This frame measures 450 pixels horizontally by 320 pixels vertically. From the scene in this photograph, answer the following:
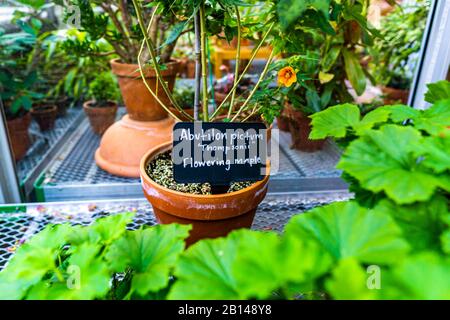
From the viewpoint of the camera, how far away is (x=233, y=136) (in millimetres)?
772

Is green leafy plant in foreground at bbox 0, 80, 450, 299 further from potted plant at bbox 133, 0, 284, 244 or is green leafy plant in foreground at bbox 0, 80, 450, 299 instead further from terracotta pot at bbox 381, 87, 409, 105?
terracotta pot at bbox 381, 87, 409, 105

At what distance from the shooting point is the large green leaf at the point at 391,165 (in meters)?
0.47

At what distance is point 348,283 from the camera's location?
0.36 m

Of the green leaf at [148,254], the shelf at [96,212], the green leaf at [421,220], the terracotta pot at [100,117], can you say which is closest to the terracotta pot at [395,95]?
the shelf at [96,212]

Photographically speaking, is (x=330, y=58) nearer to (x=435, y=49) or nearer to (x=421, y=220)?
(x=435, y=49)

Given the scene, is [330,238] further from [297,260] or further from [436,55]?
[436,55]

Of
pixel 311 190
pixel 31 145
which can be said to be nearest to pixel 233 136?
pixel 311 190

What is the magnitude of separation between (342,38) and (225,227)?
3.78ft

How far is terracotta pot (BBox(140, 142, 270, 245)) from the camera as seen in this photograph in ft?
2.54

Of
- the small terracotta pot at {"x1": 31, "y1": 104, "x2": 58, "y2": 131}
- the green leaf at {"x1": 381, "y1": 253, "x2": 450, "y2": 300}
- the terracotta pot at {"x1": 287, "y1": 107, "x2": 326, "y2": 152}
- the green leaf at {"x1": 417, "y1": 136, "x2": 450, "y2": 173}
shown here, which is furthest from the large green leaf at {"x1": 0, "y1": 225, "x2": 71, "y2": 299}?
the small terracotta pot at {"x1": 31, "y1": 104, "x2": 58, "y2": 131}

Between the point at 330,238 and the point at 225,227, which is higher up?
the point at 330,238

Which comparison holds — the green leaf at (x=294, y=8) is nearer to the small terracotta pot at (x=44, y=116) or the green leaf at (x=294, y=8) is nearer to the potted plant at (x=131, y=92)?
the potted plant at (x=131, y=92)

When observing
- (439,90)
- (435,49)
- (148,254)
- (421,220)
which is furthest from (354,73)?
(148,254)
